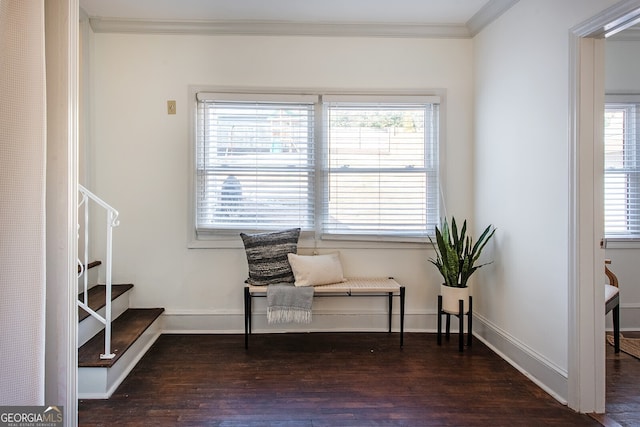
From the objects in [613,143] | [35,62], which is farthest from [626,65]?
[35,62]

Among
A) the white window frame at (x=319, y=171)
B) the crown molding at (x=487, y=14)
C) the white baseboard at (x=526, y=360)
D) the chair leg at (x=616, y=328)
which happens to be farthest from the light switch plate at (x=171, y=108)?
the chair leg at (x=616, y=328)

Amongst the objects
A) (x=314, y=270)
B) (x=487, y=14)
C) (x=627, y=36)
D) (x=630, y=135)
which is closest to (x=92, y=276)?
(x=314, y=270)

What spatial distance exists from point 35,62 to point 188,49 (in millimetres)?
2092

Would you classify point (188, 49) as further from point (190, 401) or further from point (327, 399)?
point (327, 399)

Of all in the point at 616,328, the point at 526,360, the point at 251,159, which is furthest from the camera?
the point at 251,159

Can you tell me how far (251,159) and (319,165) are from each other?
0.61 m

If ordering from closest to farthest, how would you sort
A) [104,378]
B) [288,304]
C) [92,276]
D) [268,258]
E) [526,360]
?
[104,378], [526,360], [288,304], [268,258], [92,276]

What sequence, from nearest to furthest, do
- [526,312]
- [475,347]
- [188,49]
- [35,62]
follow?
[35,62], [526,312], [475,347], [188,49]

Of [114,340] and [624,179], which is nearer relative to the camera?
[114,340]

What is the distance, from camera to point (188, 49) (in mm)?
3176

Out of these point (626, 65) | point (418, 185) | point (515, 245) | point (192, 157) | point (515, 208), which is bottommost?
point (515, 245)

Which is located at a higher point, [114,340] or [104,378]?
[114,340]

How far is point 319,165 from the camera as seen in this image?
326cm

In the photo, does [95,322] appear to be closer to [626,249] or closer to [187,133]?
[187,133]
